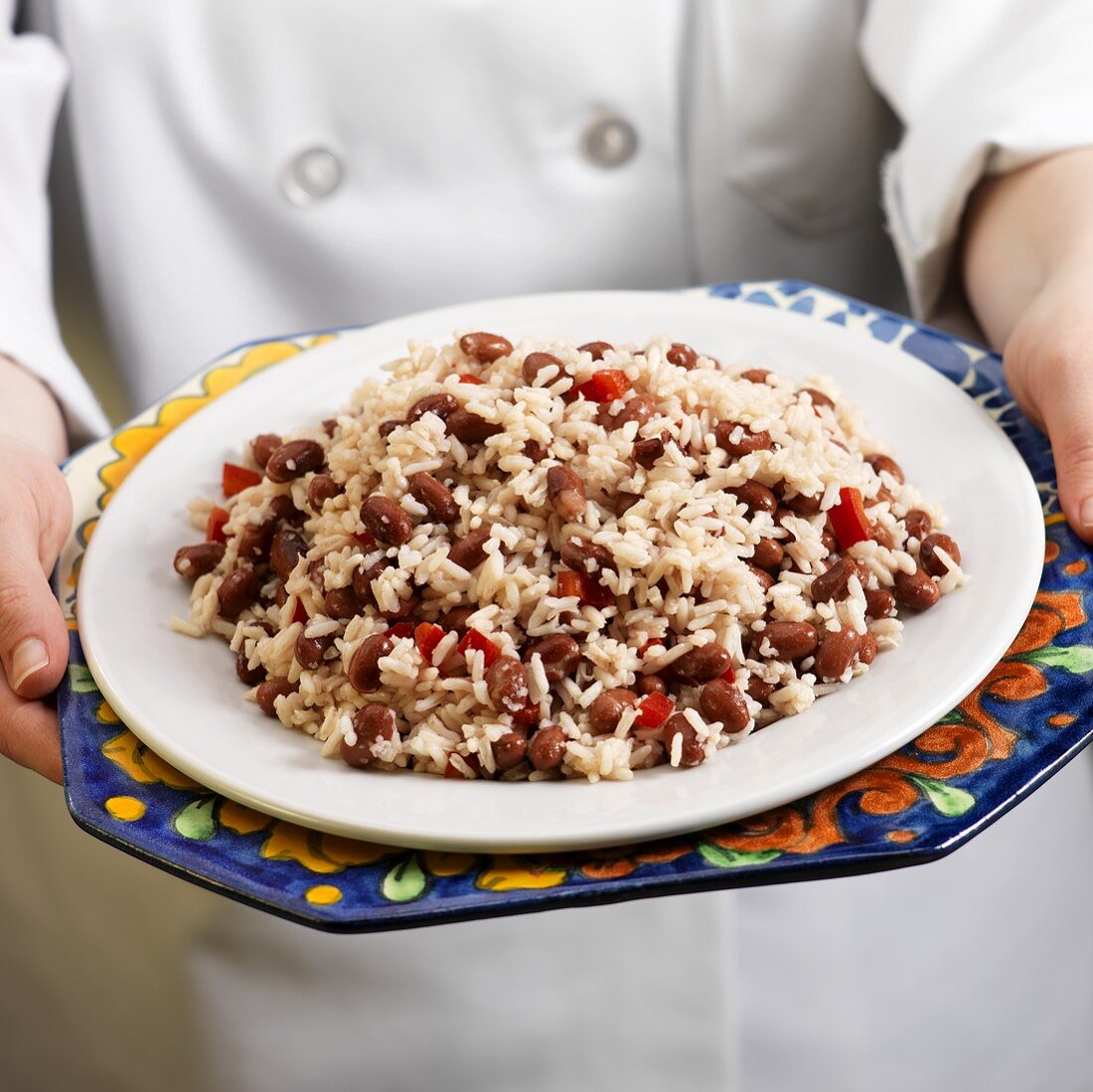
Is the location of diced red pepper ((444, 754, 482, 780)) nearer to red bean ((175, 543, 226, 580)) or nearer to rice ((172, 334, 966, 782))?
rice ((172, 334, 966, 782))

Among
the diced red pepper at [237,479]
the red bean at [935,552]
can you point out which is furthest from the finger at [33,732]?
the red bean at [935,552]

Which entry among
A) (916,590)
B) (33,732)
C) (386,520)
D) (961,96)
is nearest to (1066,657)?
(916,590)

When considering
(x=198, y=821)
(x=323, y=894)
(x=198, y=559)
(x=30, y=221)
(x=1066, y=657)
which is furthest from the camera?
(x=30, y=221)

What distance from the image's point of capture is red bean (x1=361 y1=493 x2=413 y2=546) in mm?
1448

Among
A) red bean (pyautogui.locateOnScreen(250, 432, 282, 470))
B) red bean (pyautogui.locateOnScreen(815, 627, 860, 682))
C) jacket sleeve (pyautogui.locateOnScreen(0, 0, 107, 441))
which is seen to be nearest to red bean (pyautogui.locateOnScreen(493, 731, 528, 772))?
red bean (pyautogui.locateOnScreen(815, 627, 860, 682))

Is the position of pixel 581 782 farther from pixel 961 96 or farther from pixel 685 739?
pixel 961 96

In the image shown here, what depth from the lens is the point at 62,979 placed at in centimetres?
251

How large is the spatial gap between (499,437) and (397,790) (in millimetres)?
476

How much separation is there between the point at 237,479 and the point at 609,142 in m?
1.32

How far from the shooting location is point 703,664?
136 centimetres

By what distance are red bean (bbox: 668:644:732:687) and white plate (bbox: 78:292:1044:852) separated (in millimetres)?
89

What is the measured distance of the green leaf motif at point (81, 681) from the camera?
146 centimetres

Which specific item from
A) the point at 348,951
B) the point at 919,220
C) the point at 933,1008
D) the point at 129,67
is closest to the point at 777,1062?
the point at 933,1008

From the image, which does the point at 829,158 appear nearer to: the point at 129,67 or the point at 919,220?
the point at 919,220
